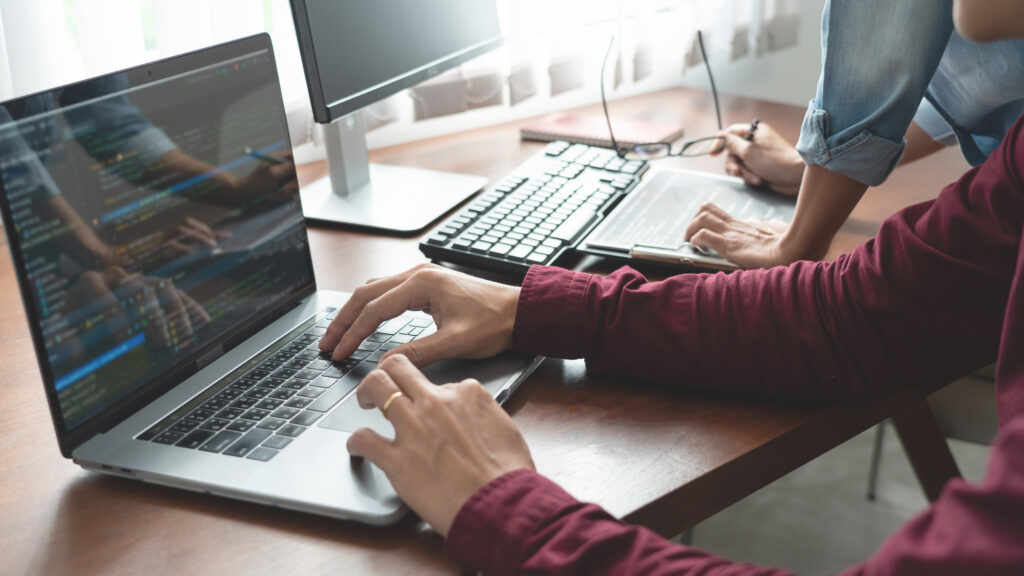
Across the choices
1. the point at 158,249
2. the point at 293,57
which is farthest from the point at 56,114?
the point at 293,57

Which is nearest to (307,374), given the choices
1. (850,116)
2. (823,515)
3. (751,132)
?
(850,116)

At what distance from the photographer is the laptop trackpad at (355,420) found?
0.74m

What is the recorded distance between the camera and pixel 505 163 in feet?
4.64

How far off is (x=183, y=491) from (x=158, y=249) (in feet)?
0.68

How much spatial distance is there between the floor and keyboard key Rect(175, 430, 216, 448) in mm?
1527

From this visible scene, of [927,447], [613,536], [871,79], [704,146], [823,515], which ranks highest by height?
[871,79]

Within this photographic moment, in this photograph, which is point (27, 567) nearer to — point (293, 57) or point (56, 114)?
point (56, 114)

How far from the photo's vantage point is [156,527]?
0.66 metres

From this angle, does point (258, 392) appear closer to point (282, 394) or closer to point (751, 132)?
point (282, 394)

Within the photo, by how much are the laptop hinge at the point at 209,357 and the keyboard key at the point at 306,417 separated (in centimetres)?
13

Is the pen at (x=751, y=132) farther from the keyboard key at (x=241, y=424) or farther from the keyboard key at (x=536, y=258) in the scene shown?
the keyboard key at (x=241, y=424)

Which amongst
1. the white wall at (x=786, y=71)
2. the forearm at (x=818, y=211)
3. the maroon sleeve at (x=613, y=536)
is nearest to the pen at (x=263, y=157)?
the maroon sleeve at (x=613, y=536)

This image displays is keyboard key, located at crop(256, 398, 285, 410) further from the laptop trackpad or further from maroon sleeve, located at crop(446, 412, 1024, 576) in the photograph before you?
maroon sleeve, located at crop(446, 412, 1024, 576)

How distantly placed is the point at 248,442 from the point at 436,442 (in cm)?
16
